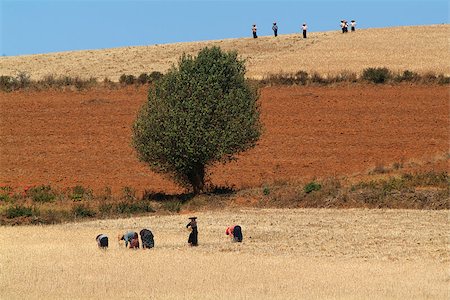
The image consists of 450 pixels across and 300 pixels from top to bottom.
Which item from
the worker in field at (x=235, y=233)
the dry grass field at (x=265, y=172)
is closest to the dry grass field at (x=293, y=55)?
the dry grass field at (x=265, y=172)

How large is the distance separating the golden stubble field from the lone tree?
7.22 m

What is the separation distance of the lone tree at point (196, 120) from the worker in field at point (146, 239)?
16.2 metres

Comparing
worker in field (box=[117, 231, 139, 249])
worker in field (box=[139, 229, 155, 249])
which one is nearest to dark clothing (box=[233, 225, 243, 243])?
worker in field (box=[139, 229, 155, 249])

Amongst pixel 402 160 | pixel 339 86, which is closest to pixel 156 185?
pixel 402 160

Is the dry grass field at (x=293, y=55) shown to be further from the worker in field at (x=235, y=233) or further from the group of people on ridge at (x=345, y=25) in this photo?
the worker in field at (x=235, y=233)

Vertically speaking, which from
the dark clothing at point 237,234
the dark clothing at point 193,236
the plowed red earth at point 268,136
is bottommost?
the plowed red earth at point 268,136

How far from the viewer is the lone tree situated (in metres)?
47.5

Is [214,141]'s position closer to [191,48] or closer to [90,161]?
[90,161]

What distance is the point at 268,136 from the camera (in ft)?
198

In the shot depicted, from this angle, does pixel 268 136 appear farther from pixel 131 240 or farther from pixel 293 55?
pixel 131 240

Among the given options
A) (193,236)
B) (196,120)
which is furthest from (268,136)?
(193,236)

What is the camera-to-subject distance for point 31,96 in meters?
72.1

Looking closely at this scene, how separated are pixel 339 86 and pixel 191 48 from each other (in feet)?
90.2

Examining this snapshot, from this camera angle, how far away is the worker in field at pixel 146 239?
3077 centimetres
